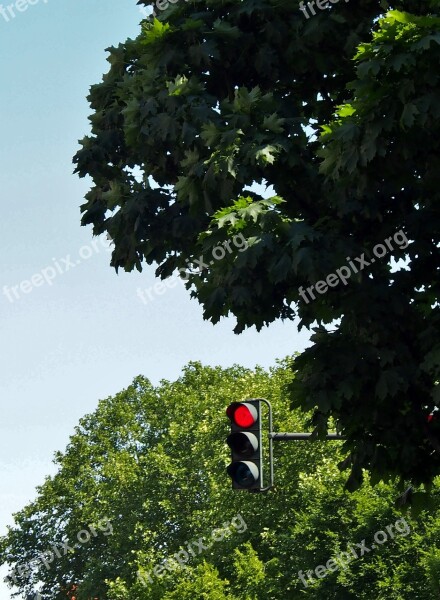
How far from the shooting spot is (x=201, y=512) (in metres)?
45.0

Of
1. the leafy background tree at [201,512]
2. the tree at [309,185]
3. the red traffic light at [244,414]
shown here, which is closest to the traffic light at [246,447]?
the red traffic light at [244,414]

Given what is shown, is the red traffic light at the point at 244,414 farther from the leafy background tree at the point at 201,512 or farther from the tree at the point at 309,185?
the leafy background tree at the point at 201,512

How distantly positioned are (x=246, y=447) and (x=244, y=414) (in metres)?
0.35

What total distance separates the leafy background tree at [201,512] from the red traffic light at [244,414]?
19610 mm

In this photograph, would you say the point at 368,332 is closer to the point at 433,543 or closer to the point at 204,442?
the point at 433,543

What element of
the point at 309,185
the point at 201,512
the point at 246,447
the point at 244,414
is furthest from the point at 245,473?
the point at 201,512

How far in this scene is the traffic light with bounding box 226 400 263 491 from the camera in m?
10.3

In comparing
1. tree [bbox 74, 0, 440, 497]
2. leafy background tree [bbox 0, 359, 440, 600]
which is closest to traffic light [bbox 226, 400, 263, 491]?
tree [bbox 74, 0, 440, 497]

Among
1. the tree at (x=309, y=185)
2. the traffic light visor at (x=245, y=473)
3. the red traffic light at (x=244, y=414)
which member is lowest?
the traffic light visor at (x=245, y=473)

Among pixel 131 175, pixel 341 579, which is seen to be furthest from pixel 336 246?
pixel 341 579

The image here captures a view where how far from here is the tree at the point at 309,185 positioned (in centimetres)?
1079

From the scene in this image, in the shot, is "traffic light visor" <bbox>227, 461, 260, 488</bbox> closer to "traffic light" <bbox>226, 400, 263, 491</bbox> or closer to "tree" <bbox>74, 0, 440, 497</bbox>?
"traffic light" <bbox>226, 400, 263, 491</bbox>

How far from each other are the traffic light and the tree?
1459 mm

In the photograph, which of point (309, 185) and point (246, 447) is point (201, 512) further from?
point (246, 447)
